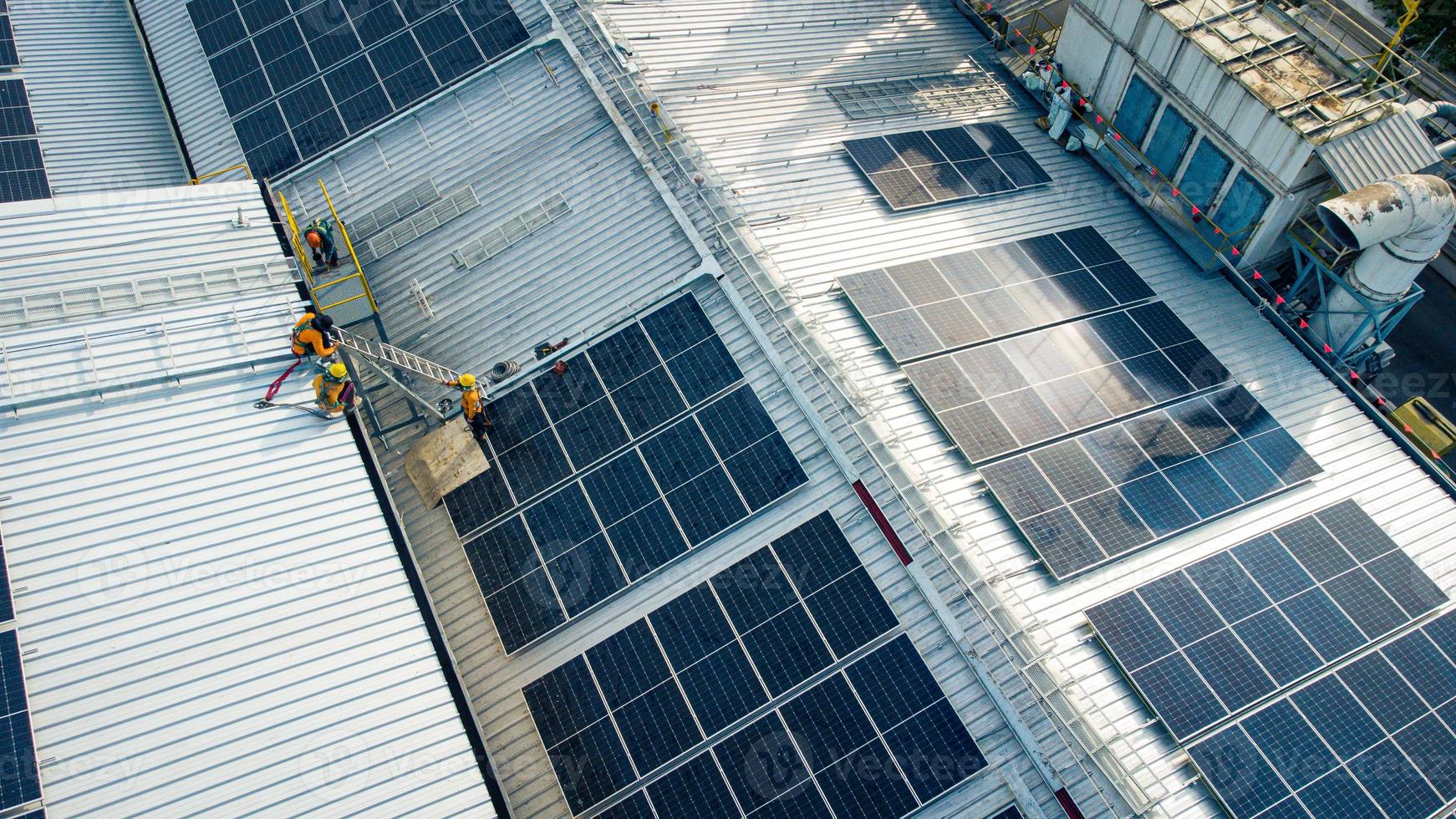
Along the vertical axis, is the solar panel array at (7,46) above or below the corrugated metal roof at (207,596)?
above

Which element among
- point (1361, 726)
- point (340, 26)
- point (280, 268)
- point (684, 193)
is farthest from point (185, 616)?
point (1361, 726)

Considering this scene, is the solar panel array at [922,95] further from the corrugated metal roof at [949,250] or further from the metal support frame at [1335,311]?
the metal support frame at [1335,311]

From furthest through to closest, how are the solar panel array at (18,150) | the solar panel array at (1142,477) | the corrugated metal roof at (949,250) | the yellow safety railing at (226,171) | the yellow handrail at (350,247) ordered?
1. the solar panel array at (18,150)
2. the yellow safety railing at (226,171)
3. the yellow handrail at (350,247)
4. the solar panel array at (1142,477)
5. the corrugated metal roof at (949,250)

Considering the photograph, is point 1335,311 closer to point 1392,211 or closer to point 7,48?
point 1392,211

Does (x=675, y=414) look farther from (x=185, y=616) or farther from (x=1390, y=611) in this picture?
(x=1390, y=611)

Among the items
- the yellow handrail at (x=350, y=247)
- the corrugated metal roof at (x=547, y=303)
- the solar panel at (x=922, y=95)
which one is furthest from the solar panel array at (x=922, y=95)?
the yellow handrail at (x=350, y=247)

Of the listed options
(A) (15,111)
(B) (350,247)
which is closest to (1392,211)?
(B) (350,247)

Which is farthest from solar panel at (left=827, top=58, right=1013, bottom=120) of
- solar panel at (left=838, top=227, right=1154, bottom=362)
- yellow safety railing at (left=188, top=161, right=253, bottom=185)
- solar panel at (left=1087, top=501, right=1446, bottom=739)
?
yellow safety railing at (left=188, top=161, right=253, bottom=185)
